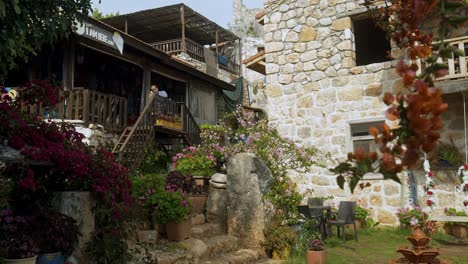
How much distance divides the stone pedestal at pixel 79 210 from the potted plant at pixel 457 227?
7.27m

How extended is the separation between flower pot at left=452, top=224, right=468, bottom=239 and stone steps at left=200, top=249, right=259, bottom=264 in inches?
181

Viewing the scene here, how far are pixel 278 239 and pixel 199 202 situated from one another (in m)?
1.60

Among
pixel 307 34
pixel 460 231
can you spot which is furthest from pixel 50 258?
pixel 307 34

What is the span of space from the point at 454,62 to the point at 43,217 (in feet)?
27.2

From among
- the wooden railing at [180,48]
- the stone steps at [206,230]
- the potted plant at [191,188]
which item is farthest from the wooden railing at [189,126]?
the stone steps at [206,230]

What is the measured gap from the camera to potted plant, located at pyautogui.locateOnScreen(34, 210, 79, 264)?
388 centimetres

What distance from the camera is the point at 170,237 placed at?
6082 millimetres

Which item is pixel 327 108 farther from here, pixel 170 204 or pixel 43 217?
pixel 43 217

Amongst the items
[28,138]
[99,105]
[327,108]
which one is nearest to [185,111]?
[99,105]

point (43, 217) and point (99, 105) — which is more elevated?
point (99, 105)

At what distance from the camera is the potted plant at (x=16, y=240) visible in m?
3.55

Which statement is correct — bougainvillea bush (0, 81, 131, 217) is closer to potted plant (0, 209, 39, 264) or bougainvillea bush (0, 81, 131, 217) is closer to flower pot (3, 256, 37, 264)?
potted plant (0, 209, 39, 264)

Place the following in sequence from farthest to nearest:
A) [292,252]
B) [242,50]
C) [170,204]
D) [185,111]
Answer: [242,50], [185,111], [292,252], [170,204]

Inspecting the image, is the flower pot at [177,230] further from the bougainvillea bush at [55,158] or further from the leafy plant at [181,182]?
the bougainvillea bush at [55,158]
